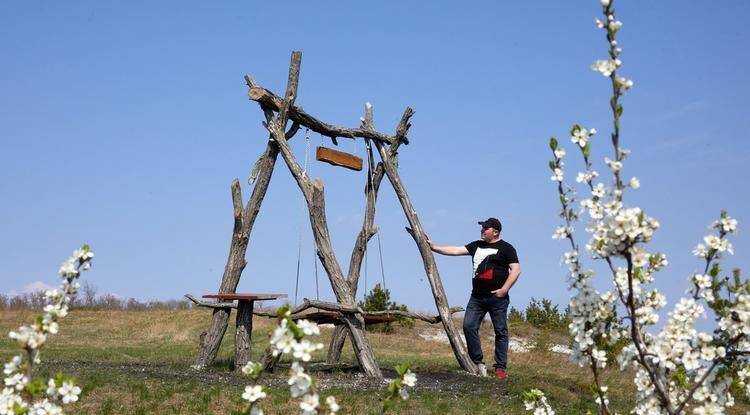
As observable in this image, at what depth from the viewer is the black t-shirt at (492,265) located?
11078mm

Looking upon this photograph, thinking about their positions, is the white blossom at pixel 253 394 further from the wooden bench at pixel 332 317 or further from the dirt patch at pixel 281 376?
the wooden bench at pixel 332 317

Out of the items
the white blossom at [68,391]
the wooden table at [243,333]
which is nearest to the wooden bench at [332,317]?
the wooden table at [243,333]

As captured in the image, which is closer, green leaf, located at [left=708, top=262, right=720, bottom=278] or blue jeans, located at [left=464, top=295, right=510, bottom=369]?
green leaf, located at [left=708, top=262, right=720, bottom=278]

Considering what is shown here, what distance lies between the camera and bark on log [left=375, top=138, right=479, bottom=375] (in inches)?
456

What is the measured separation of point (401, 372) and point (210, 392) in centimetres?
554

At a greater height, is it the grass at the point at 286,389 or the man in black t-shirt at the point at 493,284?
the man in black t-shirt at the point at 493,284

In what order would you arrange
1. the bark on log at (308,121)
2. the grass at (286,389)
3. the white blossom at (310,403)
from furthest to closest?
the bark on log at (308,121)
the grass at (286,389)
the white blossom at (310,403)

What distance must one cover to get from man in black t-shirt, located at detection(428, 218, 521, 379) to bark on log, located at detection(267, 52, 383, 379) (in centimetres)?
154

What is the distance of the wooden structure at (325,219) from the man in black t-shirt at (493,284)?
443 millimetres

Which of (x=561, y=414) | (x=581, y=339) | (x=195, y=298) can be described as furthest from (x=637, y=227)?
(x=195, y=298)

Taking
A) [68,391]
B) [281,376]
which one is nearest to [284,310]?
[68,391]

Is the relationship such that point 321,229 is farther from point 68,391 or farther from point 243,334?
point 68,391

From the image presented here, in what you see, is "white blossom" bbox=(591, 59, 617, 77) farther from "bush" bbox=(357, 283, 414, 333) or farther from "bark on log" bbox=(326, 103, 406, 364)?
"bush" bbox=(357, 283, 414, 333)

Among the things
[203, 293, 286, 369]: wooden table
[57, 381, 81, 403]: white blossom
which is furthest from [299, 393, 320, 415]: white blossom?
[203, 293, 286, 369]: wooden table
